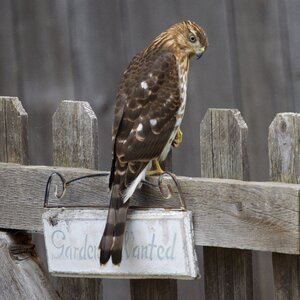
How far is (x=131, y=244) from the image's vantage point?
13.5ft

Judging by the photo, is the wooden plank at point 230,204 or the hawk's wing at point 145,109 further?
the hawk's wing at point 145,109

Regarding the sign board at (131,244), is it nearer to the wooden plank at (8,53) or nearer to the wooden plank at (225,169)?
the wooden plank at (225,169)

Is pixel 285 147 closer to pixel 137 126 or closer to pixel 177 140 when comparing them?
pixel 137 126

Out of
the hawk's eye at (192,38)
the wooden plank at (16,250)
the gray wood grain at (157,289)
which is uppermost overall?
the hawk's eye at (192,38)

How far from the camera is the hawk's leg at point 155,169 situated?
14.0ft

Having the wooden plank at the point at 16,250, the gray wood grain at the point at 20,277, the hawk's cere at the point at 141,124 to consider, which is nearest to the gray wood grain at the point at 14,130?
the wooden plank at the point at 16,250

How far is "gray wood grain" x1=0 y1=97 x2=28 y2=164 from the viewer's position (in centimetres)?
464

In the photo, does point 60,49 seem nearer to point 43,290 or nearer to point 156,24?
point 156,24

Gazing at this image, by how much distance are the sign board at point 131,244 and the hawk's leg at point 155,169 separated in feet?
0.63

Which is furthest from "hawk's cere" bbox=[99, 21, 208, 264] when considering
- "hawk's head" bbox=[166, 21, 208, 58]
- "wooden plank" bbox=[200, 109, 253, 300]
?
"wooden plank" bbox=[200, 109, 253, 300]

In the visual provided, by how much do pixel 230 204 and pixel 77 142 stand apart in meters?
0.76

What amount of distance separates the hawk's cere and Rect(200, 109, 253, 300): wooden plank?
0.23 m

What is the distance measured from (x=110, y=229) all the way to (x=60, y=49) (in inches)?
69.2

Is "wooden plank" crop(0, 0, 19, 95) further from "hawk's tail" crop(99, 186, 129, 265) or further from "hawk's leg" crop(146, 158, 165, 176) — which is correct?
"hawk's tail" crop(99, 186, 129, 265)
